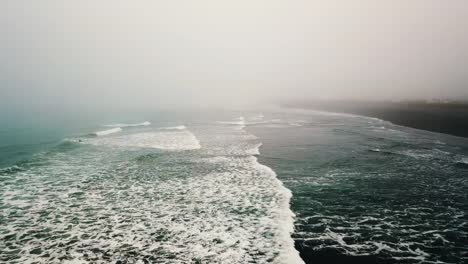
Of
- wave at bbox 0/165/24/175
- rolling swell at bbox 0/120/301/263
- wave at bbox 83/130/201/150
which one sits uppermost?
wave at bbox 83/130/201/150

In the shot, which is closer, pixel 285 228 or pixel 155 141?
pixel 285 228

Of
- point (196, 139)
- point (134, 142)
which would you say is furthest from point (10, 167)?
point (196, 139)

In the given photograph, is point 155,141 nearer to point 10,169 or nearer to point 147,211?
point 10,169

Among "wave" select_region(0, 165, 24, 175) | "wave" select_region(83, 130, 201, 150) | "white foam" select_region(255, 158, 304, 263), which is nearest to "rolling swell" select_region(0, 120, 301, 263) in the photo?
"white foam" select_region(255, 158, 304, 263)

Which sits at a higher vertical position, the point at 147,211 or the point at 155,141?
the point at 155,141

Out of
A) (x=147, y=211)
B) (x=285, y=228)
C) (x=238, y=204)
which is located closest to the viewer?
(x=285, y=228)

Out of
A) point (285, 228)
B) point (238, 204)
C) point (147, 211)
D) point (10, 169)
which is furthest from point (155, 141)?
point (285, 228)

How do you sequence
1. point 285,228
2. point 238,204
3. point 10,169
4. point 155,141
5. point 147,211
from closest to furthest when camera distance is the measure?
point 285,228
point 147,211
point 238,204
point 10,169
point 155,141

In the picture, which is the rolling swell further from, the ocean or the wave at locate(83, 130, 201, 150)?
the wave at locate(83, 130, 201, 150)
